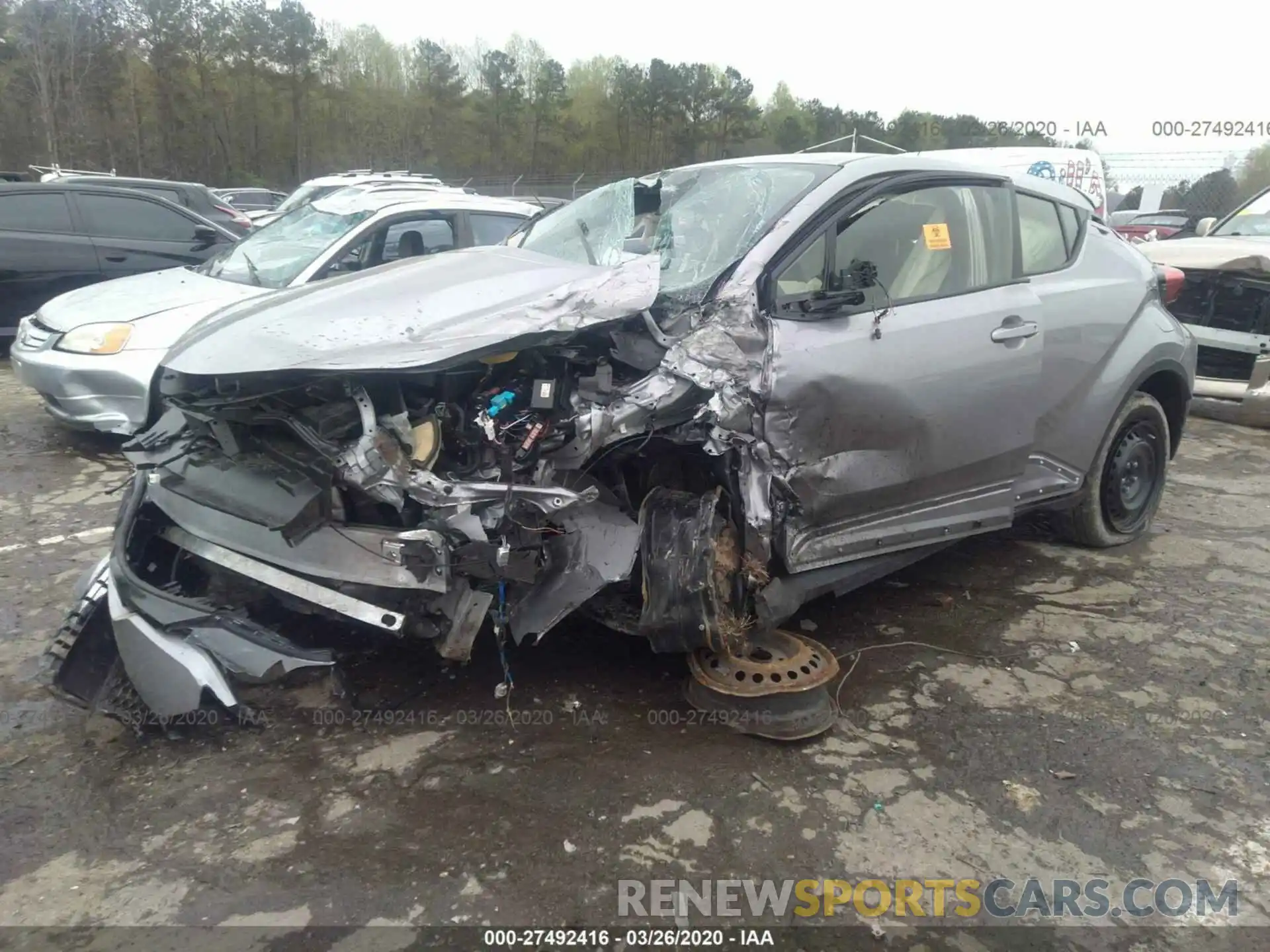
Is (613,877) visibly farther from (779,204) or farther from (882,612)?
(779,204)

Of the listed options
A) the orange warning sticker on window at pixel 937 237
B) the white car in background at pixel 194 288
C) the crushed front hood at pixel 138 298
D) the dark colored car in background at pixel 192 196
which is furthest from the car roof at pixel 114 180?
the orange warning sticker on window at pixel 937 237

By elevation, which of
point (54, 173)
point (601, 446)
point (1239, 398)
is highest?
point (54, 173)

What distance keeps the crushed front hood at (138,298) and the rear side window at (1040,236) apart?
431 cm

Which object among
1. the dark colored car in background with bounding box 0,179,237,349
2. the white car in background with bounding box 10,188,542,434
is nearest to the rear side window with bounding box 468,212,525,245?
the white car in background with bounding box 10,188,542,434

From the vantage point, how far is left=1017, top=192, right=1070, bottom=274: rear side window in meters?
3.76

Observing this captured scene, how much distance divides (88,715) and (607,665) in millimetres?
1802

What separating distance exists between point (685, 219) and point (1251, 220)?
23.7ft

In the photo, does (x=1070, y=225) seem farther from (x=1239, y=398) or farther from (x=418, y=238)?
(x=418, y=238)

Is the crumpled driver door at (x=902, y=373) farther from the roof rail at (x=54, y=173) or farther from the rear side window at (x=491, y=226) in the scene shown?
the roof rail at (x=54, y=173)

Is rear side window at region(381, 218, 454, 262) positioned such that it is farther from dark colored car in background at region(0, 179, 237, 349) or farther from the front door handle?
the front door handle

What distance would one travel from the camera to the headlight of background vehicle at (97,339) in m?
5.18

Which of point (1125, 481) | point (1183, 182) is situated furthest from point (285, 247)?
point (1183, 182)

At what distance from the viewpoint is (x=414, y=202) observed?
234 inches

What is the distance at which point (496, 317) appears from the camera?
8.95 ft
